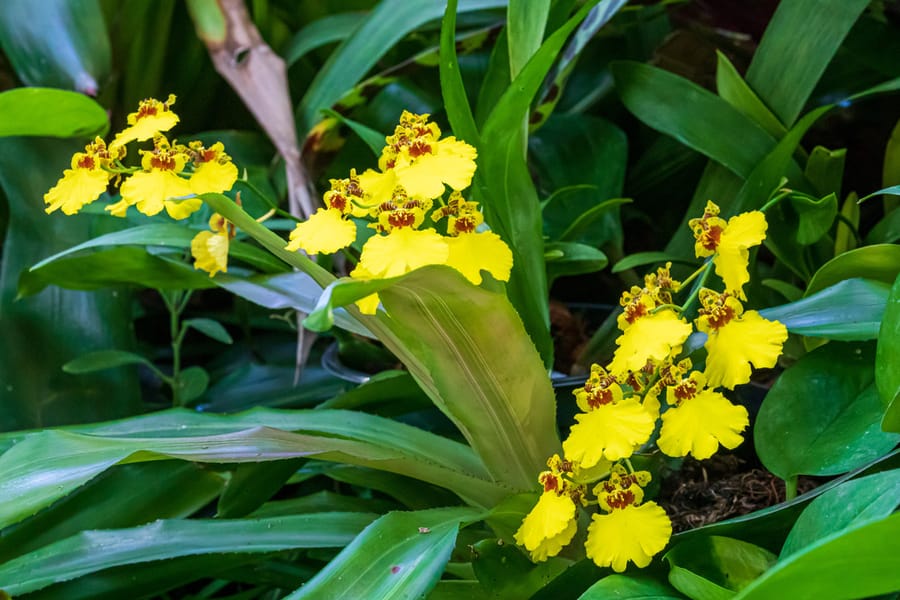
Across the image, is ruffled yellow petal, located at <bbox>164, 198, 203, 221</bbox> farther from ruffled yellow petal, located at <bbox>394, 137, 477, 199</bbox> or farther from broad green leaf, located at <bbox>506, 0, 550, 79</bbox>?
broad green leaf, located at <bbox>506, 0, 550, 79</bbox>

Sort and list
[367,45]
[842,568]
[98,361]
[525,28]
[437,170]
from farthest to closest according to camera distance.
→ [367,45] < [98,361] < [525,28] < [437,170] < [842,568]

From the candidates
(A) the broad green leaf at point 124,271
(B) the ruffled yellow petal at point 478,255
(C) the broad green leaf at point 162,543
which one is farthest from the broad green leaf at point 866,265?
(A) the broad green leaf at point 124,271

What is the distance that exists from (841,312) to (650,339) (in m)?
0.15

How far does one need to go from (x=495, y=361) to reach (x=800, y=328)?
0.17m

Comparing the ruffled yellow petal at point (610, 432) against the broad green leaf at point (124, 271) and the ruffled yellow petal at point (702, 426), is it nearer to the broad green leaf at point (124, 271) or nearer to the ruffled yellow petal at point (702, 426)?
the ruffled yellow petal at point (702, 426)

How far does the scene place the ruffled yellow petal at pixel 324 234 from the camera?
399 mm

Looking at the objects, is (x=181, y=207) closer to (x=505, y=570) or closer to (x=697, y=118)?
(x=505, y=570)

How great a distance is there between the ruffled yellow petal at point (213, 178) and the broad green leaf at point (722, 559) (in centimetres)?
30

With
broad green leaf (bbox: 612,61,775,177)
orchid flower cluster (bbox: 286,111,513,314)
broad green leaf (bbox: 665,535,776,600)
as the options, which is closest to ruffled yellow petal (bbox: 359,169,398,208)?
orchid flower cluster (bbox: 286,111,513,314)

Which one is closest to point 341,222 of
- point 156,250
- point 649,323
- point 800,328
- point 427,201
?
point 427,201

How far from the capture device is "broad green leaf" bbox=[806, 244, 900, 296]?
493 mm

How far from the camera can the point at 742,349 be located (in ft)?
1.36

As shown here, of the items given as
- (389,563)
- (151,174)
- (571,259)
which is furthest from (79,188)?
(571,259)

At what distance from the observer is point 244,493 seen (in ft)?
1.94
